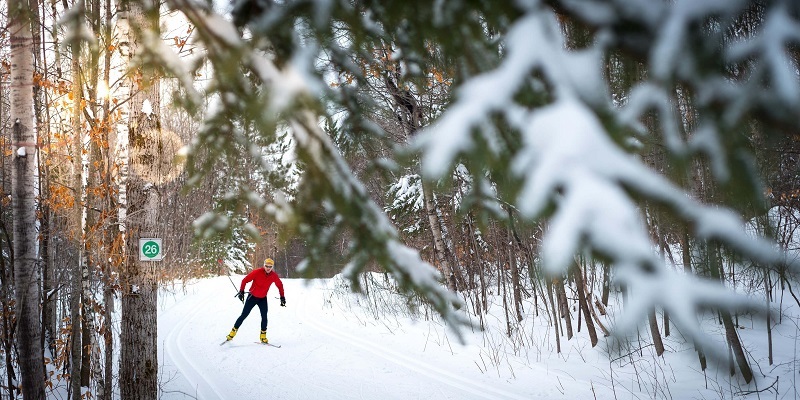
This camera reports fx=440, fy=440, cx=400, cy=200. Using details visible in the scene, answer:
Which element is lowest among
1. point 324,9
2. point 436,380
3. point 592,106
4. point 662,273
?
point 436,380

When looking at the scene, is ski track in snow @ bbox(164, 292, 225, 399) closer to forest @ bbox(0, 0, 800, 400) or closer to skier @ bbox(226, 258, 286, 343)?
skier @ bbox(226, 258, 286, 343)

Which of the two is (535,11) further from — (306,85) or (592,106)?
(306,85)

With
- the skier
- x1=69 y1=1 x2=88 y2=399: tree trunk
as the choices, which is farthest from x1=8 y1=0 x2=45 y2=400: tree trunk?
the skier

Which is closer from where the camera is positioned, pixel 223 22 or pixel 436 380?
pixel 223 22

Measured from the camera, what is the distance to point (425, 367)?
6262 millimetres

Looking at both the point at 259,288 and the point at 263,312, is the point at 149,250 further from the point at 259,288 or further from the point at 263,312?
the point at 259,288

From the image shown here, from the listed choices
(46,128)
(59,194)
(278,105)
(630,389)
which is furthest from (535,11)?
(46,128)

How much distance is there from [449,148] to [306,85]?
488mm

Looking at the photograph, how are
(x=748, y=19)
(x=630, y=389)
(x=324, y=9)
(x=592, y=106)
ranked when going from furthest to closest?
(x=630, y=389) < (x=324, y=9) < (x=748, y=19) < (x=592, y=106)

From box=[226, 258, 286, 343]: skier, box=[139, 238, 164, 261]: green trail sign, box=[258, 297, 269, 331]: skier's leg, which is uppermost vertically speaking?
box=[139, 238, 164, 261]: green trail sign

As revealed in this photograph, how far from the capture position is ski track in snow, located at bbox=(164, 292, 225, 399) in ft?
18.9

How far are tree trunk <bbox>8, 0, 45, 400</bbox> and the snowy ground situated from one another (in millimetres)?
2420

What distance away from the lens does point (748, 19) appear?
99 centimetres

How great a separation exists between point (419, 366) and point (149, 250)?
390 centimetres
